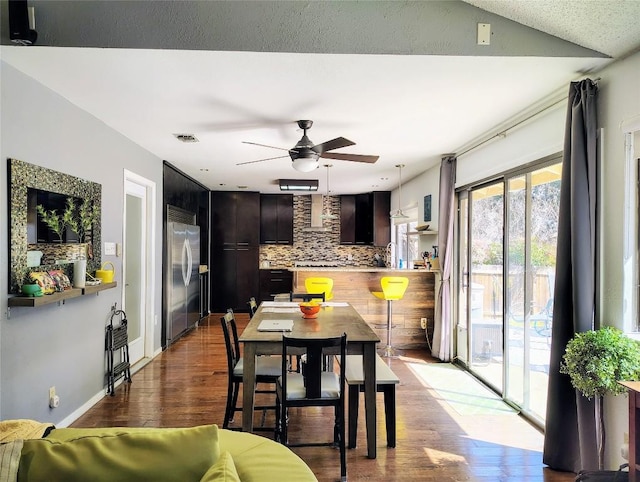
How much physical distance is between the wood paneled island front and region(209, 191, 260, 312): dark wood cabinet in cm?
321

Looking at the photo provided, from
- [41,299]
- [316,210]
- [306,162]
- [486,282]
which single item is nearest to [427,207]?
[486,282]

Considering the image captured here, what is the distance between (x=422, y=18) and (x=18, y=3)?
2202mm

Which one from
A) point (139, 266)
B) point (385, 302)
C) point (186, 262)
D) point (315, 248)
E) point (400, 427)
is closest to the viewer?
point (400, 427)

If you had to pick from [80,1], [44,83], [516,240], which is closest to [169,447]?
[80,1]

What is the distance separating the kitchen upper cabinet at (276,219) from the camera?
8797 mm

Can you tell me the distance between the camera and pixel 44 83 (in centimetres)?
282

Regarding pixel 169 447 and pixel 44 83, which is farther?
pixel 44 83

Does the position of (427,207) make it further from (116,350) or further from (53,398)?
(53,398)

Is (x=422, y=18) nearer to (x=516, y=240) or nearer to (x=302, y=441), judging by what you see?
(x=516, y=240)

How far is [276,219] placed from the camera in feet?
28.9

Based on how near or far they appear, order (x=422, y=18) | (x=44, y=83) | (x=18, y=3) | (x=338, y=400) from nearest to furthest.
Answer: (x=18, y=3)
(x=422, y=18)
(x=338, y=400)
(x=44, y=83)

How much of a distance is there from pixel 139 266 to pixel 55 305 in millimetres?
1964

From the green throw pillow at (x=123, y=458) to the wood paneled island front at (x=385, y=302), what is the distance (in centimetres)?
440

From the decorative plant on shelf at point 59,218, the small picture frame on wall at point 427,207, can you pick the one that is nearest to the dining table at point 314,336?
the decorative plant on shelf at point 59,218
